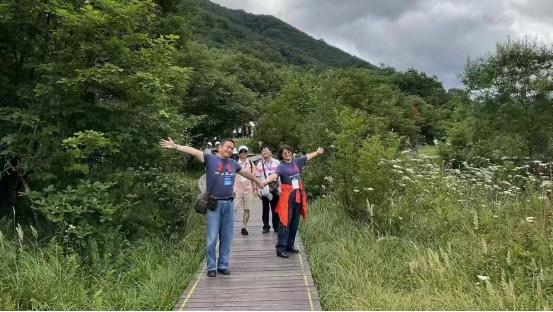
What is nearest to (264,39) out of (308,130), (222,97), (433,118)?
(433,118)

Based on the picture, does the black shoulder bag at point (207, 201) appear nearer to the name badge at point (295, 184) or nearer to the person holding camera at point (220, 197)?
the person holding camera at point (220, 197)

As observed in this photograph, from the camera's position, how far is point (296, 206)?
24.8ft

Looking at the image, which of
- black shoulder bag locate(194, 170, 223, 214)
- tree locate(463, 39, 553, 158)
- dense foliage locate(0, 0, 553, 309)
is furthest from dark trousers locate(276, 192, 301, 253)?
tree locate(463, 39, 553, 158)

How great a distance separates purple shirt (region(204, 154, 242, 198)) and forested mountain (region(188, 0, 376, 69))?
3370 inches

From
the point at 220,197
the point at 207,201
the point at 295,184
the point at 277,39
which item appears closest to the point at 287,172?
the point at 295,184

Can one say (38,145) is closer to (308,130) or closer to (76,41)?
(76,41)

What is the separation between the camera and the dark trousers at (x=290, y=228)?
7.47 metres

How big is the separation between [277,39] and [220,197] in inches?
4841

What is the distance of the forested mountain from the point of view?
324 feet

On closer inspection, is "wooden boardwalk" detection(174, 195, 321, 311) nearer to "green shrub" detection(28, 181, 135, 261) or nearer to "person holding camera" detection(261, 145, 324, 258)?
"person holding camera" detection(261, 145, 324, 258)

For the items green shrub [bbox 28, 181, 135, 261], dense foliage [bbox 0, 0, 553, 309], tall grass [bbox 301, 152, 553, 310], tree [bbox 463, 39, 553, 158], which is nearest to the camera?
tall grass [bbox 301, 152, 553, 310]

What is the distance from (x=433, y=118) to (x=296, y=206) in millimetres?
60170

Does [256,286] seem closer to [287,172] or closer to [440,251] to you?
[287,172]

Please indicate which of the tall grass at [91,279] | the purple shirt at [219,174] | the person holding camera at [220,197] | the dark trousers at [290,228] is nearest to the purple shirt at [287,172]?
the dark trousers at [290,228]
